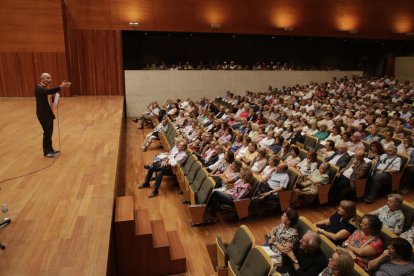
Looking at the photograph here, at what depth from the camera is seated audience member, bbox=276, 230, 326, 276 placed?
2186 millimetres

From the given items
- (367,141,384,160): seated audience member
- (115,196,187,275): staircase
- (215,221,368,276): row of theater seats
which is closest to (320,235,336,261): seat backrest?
(215,221,368,276): row of theater seats

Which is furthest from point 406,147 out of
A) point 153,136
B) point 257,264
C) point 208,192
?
point 153,136

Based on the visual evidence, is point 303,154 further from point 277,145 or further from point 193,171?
point 193,171

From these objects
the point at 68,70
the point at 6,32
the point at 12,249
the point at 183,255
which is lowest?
the point at 183,255

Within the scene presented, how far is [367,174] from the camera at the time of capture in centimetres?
386

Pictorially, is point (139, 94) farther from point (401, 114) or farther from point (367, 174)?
point (367, 174)

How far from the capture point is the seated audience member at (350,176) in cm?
382

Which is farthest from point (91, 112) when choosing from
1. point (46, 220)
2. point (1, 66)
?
point (46, 220)

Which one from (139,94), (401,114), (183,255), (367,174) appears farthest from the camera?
(139,94)

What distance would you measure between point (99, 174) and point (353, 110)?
511cm

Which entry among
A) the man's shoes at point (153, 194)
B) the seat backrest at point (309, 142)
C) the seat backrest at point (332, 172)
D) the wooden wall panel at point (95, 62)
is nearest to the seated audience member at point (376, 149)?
the seat backrest at point (332, 172)

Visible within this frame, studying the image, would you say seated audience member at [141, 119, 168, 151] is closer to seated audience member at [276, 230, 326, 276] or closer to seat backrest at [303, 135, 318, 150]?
seat backrest at [303, 135, 318, 150]

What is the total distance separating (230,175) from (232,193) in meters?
0.32

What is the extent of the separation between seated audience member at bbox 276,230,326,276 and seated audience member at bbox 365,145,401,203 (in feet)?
6.47
